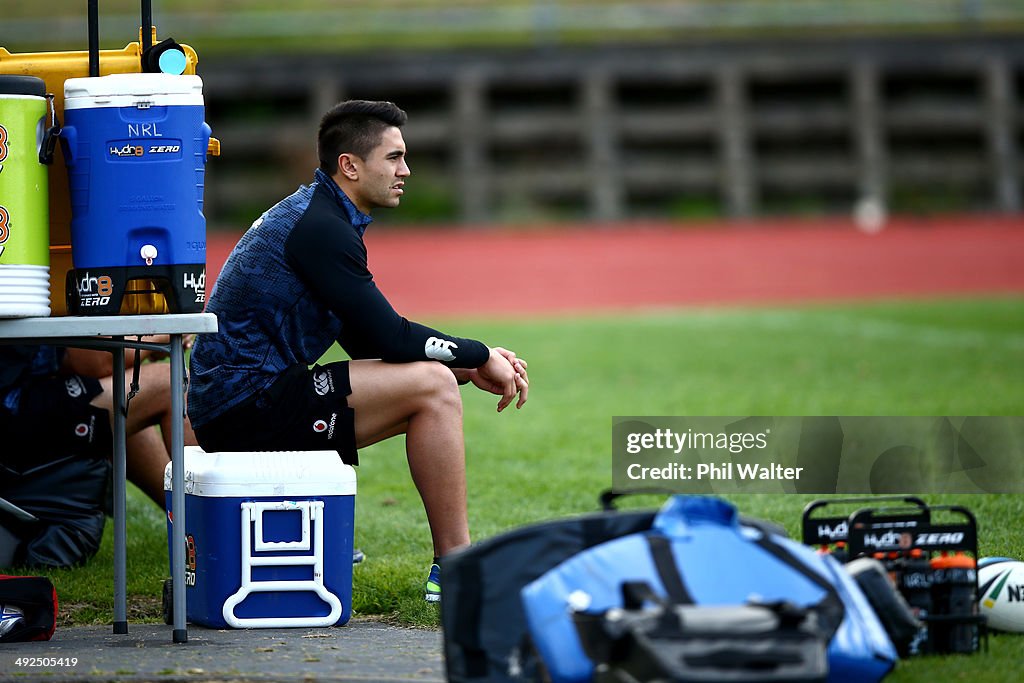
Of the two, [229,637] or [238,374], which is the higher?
[238,374]

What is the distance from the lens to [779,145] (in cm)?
2727

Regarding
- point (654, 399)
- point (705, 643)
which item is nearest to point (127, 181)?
point (705, 643)

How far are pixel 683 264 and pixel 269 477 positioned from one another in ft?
54.9

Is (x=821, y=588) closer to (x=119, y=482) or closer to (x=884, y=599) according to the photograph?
(x=884, y=599)

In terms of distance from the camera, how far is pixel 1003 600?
425cm

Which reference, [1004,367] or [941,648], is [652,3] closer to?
[1004,367]

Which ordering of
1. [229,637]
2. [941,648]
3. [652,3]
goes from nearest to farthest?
[941,648] → [229,637] → [652,3]

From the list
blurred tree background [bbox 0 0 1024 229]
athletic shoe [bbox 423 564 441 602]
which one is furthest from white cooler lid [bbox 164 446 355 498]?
blurred tree background [bbox 0 0 1024 229]

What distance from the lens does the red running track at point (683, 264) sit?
61.0 ft

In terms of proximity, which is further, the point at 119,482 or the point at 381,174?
the point at 381,174

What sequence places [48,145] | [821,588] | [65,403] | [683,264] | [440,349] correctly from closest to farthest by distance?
1. [821,588]
2. [48,145]
3. [440,349]
4. [65,403]
5. [683,264]

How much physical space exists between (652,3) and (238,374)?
1074 inches

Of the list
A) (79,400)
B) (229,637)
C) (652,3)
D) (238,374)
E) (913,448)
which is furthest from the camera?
(652,3)

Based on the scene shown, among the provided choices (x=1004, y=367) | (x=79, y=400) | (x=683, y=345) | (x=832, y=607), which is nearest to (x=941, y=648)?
(x=832, y=607)
